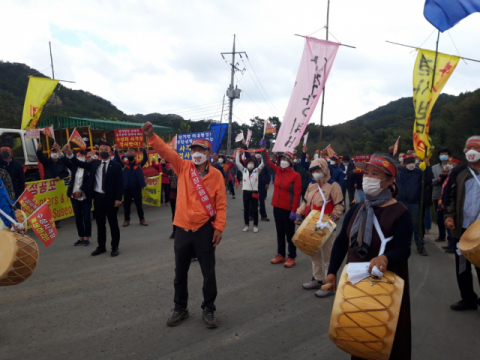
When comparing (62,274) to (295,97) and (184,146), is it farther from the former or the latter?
(295,97)

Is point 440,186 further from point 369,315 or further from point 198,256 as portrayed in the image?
point 369,315

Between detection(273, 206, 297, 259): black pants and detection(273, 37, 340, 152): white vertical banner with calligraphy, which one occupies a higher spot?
detection(273, 37, 340, 152): white vertical banner with calligraphy

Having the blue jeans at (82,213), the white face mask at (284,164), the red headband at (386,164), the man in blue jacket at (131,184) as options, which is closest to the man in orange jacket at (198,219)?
the red headband at (386,164)

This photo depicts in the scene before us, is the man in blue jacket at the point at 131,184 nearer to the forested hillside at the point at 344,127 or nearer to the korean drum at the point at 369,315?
the korean drum at the point at 369,315

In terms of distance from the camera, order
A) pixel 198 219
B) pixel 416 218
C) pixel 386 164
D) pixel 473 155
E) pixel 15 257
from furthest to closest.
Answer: pixel 416 218
pixel 473 155
pixel 198 219
pixel 15 257
pixel 386 164

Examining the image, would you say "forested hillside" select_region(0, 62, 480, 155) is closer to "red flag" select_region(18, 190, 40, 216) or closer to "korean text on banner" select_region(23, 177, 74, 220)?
"korean text on banner" select_region(23, 177, 74, 220)

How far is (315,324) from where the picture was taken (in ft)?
13.4

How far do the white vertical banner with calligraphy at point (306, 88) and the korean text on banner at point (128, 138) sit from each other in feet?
24.5

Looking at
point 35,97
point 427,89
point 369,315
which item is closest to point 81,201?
point 35,97

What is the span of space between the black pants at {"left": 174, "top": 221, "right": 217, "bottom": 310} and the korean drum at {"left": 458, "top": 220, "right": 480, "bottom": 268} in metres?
2.65

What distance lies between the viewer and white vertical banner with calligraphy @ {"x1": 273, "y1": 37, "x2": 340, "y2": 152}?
6.10m

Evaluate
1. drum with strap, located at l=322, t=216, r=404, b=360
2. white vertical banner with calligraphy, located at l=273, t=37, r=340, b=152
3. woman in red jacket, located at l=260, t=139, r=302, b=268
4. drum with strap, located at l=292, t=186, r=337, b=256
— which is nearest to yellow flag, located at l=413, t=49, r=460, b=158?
white vertical banner with calligraphy, located at l=273, t=37, r=340, b=152

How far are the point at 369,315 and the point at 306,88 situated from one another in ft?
15.4

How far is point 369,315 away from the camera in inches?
92.7
